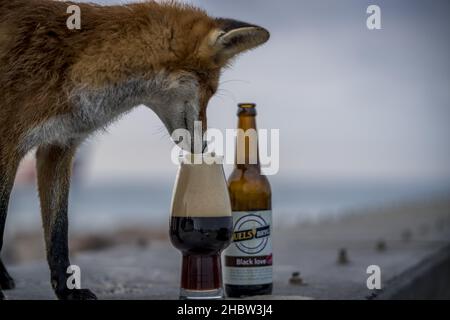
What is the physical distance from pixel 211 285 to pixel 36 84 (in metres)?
1.40

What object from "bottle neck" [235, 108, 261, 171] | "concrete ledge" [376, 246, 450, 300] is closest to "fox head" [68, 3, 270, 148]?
"bottle neck" [235, 108, 261, 171]

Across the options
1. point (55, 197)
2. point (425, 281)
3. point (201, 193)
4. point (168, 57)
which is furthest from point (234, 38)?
point (425, 281)

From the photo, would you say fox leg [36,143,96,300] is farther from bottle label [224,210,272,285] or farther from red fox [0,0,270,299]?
bottle label [224,210,272,285]

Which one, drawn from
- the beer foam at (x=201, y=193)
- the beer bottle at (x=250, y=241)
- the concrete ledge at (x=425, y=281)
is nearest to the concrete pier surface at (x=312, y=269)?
the concrete ledge at (x=425, y=281)

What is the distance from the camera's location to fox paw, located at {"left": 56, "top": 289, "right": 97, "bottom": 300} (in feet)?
12.9

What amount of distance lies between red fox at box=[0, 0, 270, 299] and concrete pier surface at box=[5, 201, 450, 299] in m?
0.61

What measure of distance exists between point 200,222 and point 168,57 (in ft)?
3.58

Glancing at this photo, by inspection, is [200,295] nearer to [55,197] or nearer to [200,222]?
[200,222]

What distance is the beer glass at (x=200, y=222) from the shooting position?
332cm

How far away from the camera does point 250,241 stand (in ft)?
12.0

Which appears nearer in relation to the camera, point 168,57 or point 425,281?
point 168,57

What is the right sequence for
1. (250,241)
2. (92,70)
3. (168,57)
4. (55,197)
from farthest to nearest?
1. (55,197)
2. (168,57)
3. (92,70)
4. (250,241)

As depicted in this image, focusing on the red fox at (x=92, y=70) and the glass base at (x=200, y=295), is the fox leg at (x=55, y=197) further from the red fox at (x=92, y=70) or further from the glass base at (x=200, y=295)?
the glass base at (x=200, y=295)

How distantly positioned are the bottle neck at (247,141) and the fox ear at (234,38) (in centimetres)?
36
